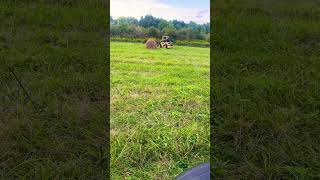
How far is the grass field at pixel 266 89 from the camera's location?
2.07m

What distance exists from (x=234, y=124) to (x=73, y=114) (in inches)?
35.2

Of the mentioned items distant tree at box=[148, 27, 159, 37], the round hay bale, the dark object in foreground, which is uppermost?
distant tree at box=[148, 27, 159, 37]

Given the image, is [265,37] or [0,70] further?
[265,37]

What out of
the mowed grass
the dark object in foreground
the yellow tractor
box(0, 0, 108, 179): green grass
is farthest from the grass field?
box(0, 0, 108, 179): green grass

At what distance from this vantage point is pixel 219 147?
2.19 meters

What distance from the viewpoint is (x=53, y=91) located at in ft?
8.84

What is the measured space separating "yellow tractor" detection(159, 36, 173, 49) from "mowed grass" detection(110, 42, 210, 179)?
0.06m

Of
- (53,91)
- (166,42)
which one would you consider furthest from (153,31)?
(53,91)

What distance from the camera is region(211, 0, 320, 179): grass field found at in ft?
6.80

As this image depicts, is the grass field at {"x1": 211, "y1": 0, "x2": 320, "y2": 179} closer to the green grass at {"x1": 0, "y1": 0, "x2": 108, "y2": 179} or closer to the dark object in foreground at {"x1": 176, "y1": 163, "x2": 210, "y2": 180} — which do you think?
the dark object in foreground at {"x1": 176, "y1": 163, "x2": 210, "y2": 180}

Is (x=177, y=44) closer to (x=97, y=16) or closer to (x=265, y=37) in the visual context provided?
(x=265, y=37)

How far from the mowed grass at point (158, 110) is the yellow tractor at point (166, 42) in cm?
6

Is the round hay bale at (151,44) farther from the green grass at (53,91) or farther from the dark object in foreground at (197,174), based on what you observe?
the dark object in foreground at (197,174)

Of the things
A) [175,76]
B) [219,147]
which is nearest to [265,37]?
[175,76]
